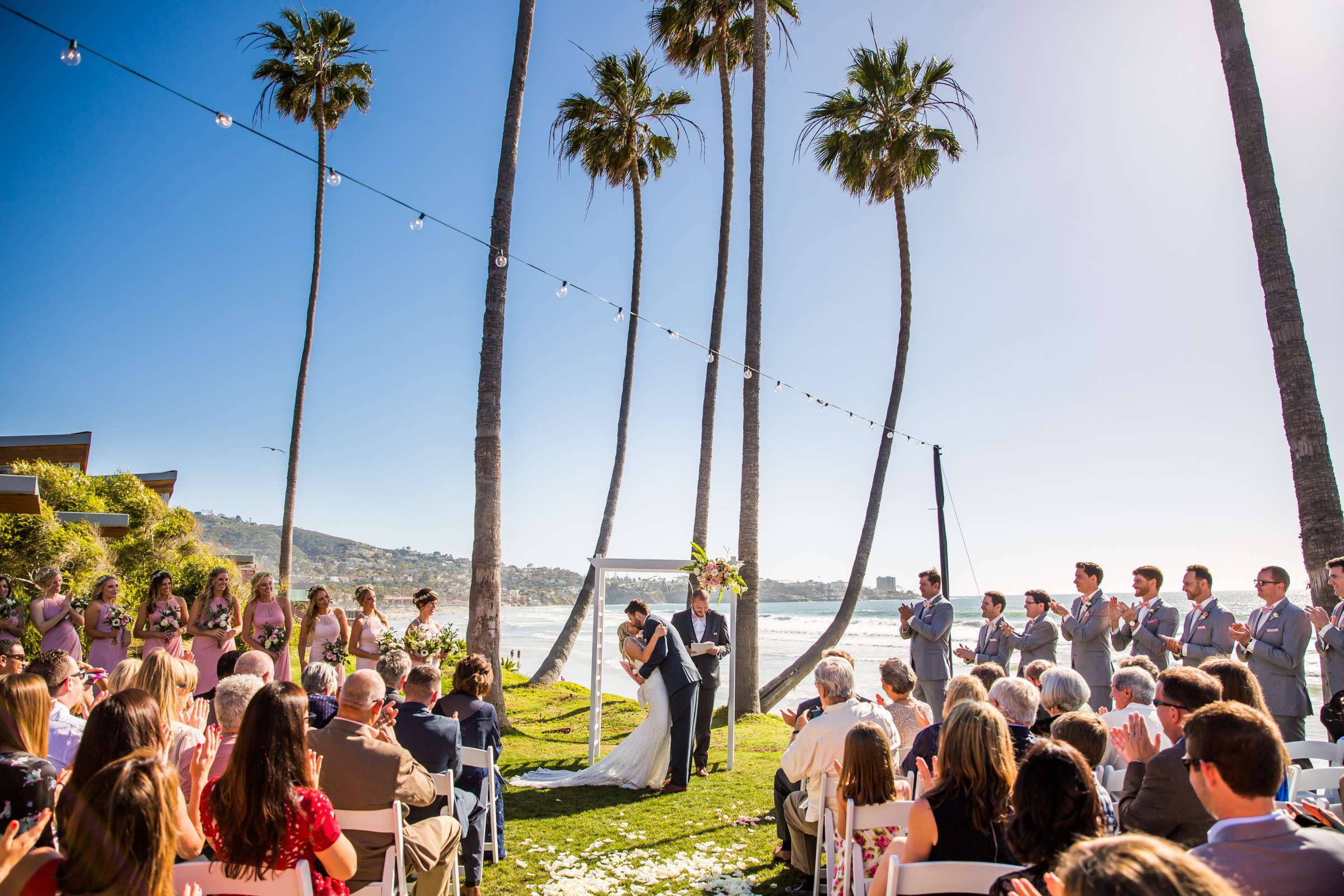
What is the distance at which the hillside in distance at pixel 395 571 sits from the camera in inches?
2181

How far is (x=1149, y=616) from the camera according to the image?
7406 mm

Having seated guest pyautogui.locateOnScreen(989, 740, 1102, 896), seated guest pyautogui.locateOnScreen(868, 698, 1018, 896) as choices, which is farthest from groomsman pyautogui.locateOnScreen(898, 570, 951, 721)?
seated guest pyautogui.locateOnScreen(989, 740, 1102, 896)

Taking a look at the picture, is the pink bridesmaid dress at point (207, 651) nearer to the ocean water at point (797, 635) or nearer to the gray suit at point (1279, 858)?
the ocean water at point (797, 635)

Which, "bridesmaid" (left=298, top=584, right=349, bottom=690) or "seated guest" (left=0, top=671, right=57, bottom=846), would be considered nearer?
"seated guest" (left=0, top=671, right=57, bottom=846)

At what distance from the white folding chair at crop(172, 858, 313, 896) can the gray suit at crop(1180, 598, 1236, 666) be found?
679cm

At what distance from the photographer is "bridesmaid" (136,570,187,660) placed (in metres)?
7.88

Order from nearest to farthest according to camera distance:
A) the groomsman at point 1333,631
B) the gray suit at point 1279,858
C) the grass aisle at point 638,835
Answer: the gray suit at point 1279,858, the grass aisle at point 638,835, the groomsman at point 1333,631

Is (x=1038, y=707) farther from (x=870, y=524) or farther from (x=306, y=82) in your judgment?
(x=306, y=82)

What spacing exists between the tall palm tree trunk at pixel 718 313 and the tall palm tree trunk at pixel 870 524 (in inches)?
107

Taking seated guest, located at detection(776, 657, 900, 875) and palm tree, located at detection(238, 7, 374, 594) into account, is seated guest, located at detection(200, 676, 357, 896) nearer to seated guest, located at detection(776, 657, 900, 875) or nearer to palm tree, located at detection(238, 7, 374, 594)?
seated guest, located at detection(776, 657, 900, 875)

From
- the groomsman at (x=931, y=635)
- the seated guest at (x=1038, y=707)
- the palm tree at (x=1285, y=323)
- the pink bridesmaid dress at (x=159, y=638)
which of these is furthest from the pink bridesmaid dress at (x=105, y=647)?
the palm tree at (x=1285, y=323)

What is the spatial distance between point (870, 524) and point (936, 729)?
10347 mm

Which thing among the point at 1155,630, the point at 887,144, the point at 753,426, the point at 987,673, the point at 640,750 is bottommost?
the point at 640,750

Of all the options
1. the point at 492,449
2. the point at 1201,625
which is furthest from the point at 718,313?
the point at 1201,625
